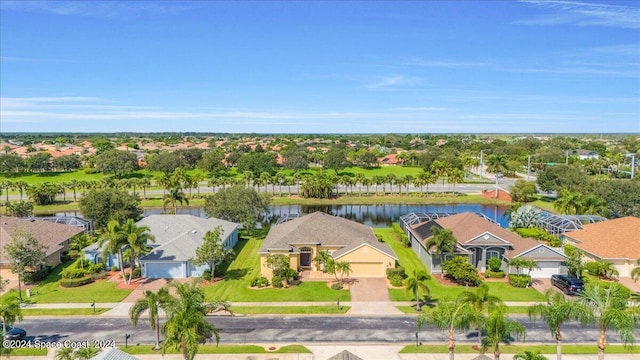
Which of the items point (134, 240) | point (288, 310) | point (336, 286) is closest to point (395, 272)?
point (336, 286)

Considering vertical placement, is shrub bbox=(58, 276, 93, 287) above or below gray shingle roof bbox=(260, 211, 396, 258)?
below

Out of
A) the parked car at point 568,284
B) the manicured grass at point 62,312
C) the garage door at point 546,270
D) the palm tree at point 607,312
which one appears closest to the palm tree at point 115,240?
the manicured grass at point 62,312

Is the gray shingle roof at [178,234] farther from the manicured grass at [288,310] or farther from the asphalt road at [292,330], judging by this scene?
the manicured grass at [288,310]

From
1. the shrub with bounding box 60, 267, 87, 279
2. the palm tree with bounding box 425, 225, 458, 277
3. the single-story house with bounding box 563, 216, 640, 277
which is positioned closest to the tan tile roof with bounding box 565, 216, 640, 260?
the single-story house with bounding box 563, 216, 640, 277

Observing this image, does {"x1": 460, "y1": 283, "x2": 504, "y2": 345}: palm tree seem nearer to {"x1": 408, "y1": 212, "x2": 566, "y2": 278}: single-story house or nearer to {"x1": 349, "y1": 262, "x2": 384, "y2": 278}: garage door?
{"x1": 349, "y1": 262, "x2": 384, "y2": 278}: garage door

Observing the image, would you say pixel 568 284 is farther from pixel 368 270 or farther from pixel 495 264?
pixel 368 270

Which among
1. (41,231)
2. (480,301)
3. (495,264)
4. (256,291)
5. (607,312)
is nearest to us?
(607,312)

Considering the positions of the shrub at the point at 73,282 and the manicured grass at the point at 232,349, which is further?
the shrub at the point at 73,282
